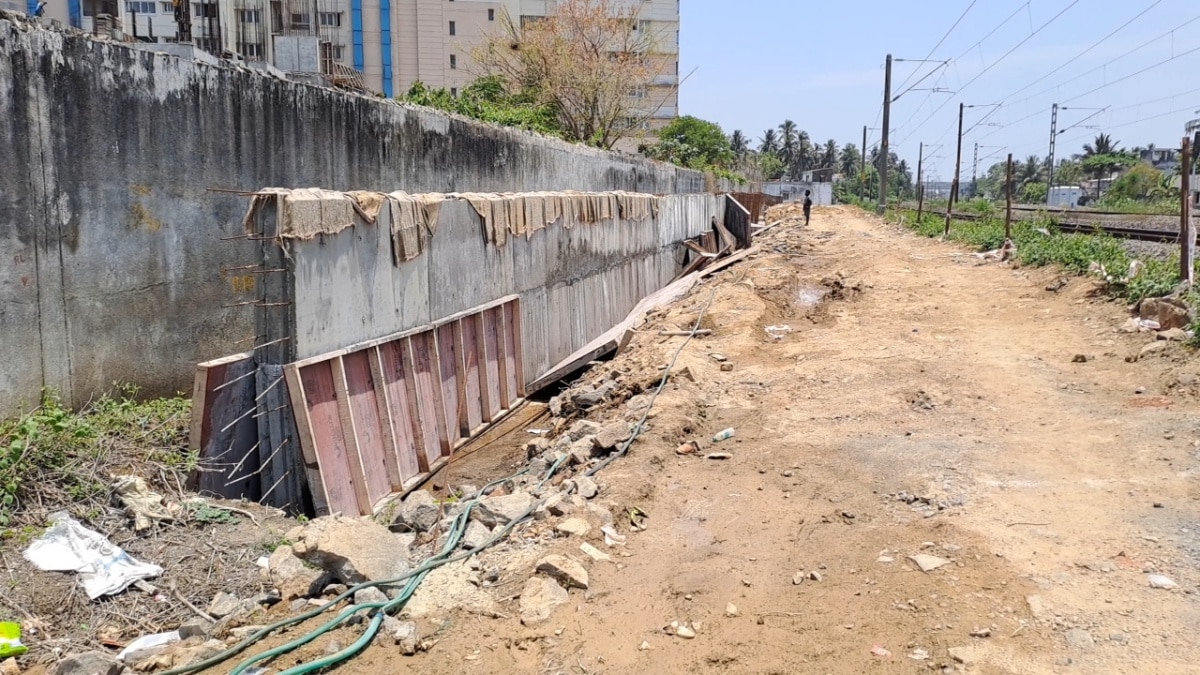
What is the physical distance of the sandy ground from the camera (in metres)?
3.44

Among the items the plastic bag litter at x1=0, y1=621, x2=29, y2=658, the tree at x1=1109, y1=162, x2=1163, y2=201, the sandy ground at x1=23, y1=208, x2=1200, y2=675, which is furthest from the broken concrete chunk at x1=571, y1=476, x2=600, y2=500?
the tree at x1=1109, y1=162, x2=1163, y2=201

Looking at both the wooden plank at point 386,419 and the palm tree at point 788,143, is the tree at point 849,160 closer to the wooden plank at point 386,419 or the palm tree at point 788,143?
the palm tree at point 788,143

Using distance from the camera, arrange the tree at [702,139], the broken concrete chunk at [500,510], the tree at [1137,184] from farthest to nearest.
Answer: the tree at [702,139] → the tree at [1137,184] → the broken concrete chunk at [500,510]

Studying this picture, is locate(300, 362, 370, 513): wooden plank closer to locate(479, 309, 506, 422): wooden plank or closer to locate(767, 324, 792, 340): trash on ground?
locate(479, 309, 506, 422): wooden plank

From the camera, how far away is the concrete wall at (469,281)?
5.54m

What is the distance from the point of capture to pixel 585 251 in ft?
37.6

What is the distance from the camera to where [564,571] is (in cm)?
409

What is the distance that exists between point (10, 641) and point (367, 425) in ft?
8.57

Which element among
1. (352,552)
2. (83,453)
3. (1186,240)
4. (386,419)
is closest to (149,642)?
(352,552)

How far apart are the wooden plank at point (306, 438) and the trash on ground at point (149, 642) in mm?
1423

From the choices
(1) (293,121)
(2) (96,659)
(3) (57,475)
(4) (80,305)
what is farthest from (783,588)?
(1) (293,121)

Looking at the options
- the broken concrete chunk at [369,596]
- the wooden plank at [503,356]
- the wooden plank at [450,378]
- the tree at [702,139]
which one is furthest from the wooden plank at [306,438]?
the tree at [702,139]

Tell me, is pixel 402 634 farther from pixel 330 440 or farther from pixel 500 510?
pixel 330 440

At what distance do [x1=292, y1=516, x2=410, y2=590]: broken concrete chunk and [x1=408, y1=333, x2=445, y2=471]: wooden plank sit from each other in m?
2.41
